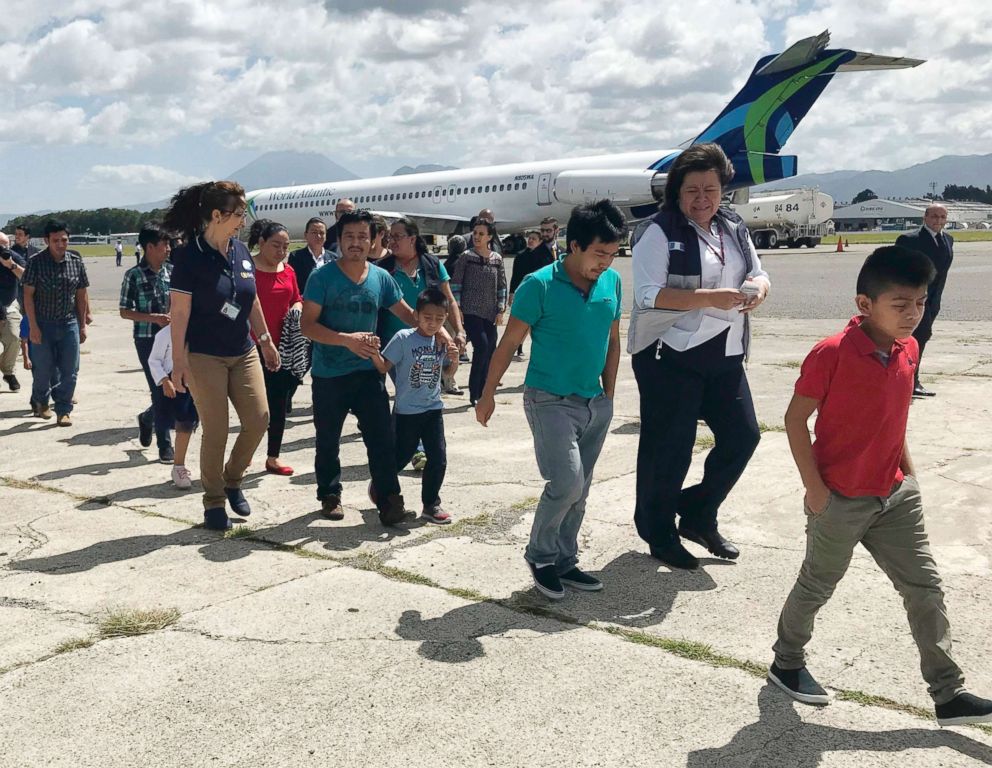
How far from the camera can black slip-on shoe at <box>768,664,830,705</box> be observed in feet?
10.4

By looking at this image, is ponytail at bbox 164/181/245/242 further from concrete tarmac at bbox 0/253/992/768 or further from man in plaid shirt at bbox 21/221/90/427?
man in plaid shirt at bbox 21/221/90/427

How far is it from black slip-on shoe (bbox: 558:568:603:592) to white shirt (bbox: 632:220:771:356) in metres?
1.12

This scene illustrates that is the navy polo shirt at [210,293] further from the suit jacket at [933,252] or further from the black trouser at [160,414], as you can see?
the suit jacket at [933,252]

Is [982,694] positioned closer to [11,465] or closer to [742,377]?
[742,377]

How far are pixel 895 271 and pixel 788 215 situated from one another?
47685 millimetres

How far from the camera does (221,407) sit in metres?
5.25

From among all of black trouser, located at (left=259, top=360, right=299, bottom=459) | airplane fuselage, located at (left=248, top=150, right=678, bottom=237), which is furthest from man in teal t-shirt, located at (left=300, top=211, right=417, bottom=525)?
airplane fuselage, located at (left=248, top=150, right=678, bottom=237)

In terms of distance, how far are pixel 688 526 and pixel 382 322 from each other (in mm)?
2804

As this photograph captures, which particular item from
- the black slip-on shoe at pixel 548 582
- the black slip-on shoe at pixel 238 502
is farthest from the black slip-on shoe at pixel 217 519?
the black slip-on shoe at pixel 548 582

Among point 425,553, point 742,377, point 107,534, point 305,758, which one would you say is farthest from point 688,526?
point 107,534

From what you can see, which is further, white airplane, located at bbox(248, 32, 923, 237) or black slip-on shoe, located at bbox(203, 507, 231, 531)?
white airplane, located at bbox(248, 32, 923, 237)

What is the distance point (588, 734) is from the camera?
297 centimetres

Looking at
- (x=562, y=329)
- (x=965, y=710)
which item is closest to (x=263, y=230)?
(x=562, y=329)

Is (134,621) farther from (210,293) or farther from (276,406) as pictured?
(276,406)
